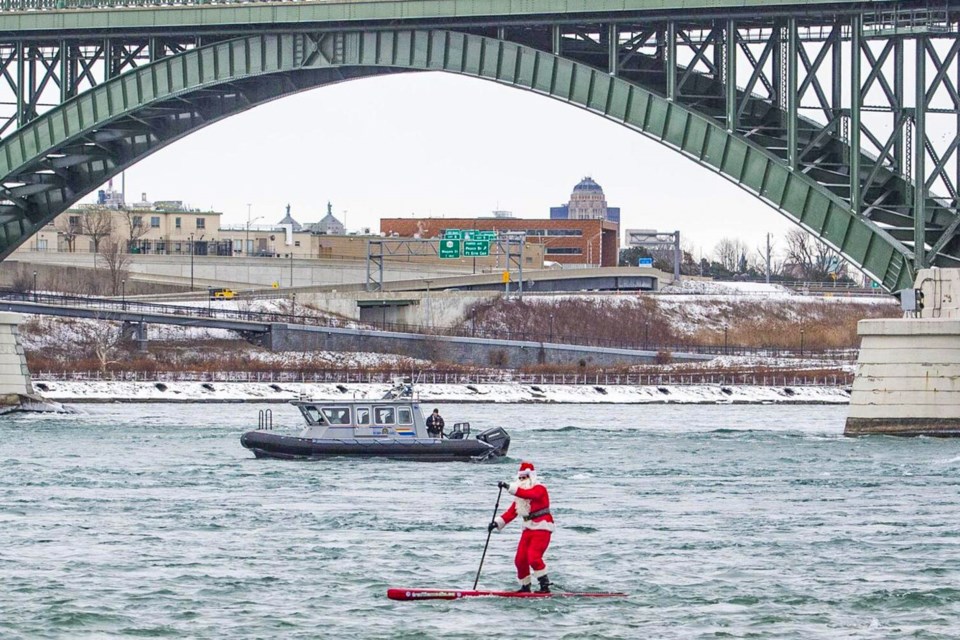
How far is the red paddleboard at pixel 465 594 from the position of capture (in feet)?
102

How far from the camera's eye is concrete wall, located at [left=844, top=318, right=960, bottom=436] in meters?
55.9

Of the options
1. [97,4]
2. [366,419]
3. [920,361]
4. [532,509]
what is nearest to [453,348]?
[97,4]

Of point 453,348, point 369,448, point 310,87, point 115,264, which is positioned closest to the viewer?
point 369,448

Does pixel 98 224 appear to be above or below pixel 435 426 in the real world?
above

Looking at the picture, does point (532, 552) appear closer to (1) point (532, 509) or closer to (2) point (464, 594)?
(1) point (532, 509)

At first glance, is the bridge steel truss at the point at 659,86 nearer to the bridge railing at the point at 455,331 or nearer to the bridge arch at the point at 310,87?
the bridge arch at the point at 310,87

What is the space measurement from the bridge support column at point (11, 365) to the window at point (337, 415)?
21335mm

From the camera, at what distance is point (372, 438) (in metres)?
58.6

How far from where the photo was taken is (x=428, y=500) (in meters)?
45.8

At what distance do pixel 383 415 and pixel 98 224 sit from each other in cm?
11326

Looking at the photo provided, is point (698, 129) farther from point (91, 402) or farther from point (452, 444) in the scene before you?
point (91, 402)

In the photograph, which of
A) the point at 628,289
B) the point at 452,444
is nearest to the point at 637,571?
the point at 452,444

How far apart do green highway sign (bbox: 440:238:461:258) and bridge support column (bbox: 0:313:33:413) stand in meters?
71.6

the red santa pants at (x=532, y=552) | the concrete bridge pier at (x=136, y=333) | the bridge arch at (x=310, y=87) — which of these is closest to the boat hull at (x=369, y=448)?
the bridge arch at (x=310, y=87)
